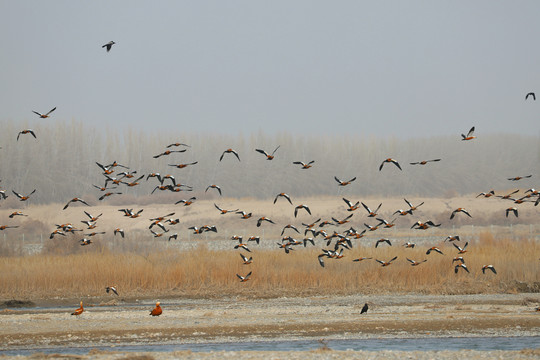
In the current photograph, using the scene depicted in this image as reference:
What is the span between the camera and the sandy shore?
24.7 meters

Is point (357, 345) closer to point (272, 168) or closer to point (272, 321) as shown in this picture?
point (272, 321)

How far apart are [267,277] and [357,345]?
16.2 meters

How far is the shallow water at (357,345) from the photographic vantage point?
22297 millimetres

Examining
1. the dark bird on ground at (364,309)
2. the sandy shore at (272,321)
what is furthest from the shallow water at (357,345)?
the dark bird on ground at (364,309)

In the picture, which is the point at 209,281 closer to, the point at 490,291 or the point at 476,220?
the point at 490,291

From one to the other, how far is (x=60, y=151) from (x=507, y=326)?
9042 centimetres

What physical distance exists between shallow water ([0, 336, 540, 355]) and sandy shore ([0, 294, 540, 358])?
2.07 ft

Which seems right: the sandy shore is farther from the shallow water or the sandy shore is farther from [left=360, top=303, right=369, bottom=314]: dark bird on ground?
the shallow water

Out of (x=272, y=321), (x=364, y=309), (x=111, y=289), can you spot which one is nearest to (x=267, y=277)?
(x=111, y=289)

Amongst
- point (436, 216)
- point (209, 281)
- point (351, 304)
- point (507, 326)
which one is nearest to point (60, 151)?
point (436, 216)

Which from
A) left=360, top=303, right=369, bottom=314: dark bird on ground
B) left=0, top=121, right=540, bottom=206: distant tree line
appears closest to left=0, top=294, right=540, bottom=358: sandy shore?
left=360, top=303, right=369, bottom=314: dark bird on ground

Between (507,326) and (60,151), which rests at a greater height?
(60,151)

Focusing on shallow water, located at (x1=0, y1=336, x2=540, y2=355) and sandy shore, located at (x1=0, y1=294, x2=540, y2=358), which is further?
sandy shore, located at (x1=0, y1=294, x2=540, y2=358)

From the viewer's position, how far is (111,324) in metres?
27.9
